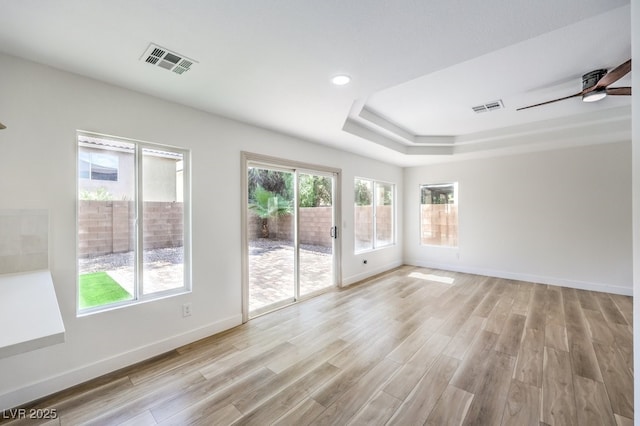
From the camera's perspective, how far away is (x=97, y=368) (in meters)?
2.18

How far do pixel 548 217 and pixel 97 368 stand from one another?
22.4 feet

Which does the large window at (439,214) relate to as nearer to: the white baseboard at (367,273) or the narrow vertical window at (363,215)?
the white baseboard at (367,273)

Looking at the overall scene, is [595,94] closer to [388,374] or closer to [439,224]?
[388,374]

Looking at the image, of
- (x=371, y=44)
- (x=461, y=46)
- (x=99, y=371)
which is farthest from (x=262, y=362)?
(x=461, y=46)

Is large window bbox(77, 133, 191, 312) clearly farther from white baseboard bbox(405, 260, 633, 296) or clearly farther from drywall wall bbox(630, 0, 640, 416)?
white baseboard bbox(405, 260, 633, 296)

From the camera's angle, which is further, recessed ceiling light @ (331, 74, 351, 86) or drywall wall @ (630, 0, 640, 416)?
recessed ceiling light @ (331, 74, 351, 86)

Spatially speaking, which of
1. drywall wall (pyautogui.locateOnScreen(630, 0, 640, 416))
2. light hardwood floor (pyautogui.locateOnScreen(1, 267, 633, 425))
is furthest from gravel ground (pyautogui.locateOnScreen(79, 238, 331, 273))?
drywall wall (pyautogui.locateOnScreen(630, 0, 640, 416))

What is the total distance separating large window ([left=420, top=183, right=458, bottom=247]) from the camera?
6.00m

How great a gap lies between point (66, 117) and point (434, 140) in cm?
509

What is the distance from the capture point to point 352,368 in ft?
7.59

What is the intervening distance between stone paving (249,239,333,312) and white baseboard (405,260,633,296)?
3.07 m

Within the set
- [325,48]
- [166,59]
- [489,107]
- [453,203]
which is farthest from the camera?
[453,203]

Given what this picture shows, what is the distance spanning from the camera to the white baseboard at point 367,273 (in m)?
4.84

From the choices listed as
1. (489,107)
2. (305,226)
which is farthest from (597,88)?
(305,226)
